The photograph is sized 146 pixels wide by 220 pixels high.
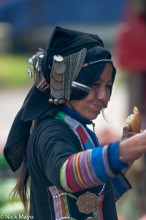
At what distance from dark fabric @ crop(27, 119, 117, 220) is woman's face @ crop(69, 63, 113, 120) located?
107 mm

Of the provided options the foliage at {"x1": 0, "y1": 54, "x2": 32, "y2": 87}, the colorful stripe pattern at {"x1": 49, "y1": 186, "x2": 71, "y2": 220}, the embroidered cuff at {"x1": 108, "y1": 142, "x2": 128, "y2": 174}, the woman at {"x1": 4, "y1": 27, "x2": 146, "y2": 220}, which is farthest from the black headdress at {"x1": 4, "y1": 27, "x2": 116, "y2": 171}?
the foliage at {"x1": 0, "y1": 54, "x2": 32, "y2": 87}

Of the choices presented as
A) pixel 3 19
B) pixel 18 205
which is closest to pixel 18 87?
pixel 3 19

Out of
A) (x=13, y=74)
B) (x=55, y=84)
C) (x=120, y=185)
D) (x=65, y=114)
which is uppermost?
(x=55, y=84)

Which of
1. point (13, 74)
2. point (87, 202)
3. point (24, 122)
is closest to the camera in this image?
point (87, 202)

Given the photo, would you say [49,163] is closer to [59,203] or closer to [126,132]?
[59,203]

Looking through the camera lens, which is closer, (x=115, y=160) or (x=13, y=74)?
(x=115, y=160)

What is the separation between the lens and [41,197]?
9.43 feet

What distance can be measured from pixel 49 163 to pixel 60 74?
40 cm

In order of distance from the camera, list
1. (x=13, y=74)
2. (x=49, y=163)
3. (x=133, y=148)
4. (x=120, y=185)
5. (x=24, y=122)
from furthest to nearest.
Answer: (x=13, y=74) → (x=120, y=185) → (x=24, y=122) → (x=49, y=163) → (x=133, y=148)

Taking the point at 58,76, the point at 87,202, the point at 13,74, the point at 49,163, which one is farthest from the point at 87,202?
the point at 13,74

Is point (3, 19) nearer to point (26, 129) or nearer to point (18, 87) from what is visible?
point (26, 129)

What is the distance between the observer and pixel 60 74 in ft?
9.30

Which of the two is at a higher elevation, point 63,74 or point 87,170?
point 63,74

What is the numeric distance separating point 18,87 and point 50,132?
60.7ft
